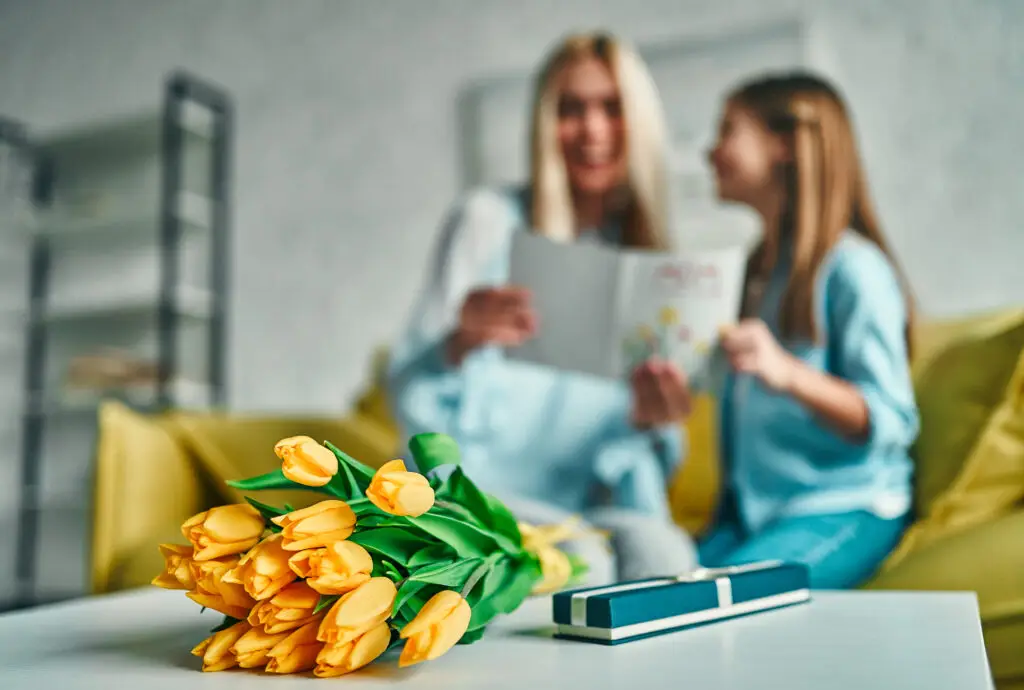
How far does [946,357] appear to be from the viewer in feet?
4.59

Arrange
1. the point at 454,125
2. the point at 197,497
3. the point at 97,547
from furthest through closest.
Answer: the point at 454,125 → the point at 197,497 → the point at 97,547

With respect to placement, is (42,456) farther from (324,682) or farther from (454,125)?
(324,682)

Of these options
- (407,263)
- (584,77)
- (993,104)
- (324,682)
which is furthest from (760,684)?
(407,263)

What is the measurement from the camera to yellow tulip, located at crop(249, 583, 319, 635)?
0.47 m

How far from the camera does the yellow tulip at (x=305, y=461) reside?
0.48m

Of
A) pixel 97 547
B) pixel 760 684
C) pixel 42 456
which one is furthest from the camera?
pixel 42 456

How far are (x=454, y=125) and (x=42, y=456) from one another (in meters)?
1.74

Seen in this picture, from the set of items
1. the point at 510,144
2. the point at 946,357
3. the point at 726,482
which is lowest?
the point at 726,482

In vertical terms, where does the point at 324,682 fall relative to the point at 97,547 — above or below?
above

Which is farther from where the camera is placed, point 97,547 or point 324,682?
point 97,547

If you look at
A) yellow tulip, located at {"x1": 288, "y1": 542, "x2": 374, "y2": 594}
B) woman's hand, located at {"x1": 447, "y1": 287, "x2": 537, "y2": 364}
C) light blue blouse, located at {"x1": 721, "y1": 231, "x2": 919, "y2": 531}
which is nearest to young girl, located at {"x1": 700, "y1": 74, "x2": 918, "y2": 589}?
light blue blouse, located at {"x1": 721, "y1": 231, "x2": 919, "y2": 531}

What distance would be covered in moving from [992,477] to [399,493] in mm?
1091

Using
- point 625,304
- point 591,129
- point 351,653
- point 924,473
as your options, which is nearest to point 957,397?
point 924,473

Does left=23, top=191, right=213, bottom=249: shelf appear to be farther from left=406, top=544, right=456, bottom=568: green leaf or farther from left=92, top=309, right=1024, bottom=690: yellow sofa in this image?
left=406, top=544, right=456, bottom=568: green leaf
